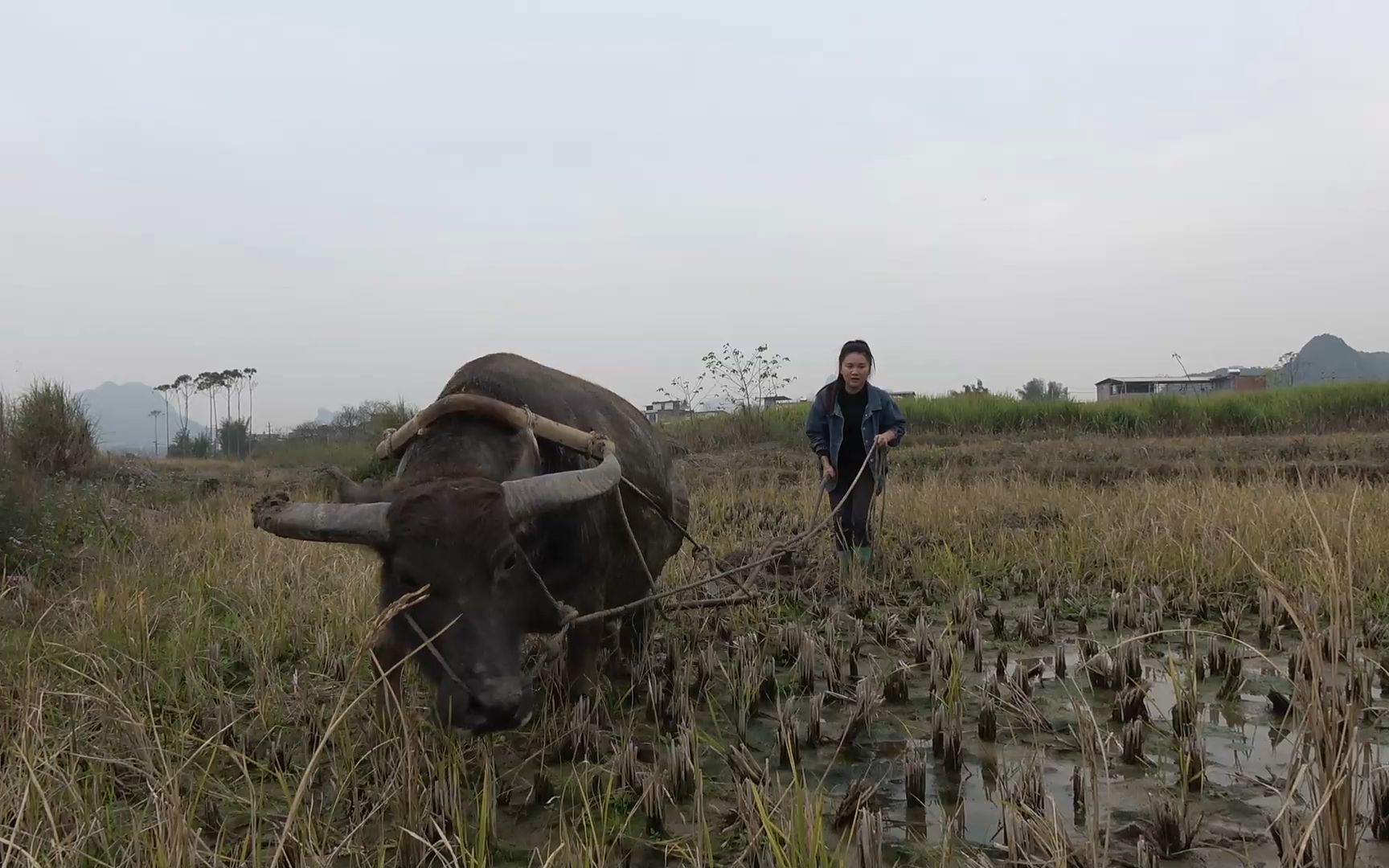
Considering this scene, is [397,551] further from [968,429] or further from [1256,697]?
[968,429]

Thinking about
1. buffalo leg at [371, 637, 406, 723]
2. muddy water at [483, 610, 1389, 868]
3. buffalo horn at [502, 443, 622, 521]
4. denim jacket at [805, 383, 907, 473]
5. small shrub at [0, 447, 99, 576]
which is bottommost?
muddy water at [483, 610, 1389, 868]

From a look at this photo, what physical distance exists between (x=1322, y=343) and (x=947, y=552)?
108263 mm

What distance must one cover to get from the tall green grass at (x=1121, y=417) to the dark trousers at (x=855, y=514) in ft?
29.6

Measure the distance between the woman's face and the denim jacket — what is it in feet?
0.53

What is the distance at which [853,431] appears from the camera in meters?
5.66

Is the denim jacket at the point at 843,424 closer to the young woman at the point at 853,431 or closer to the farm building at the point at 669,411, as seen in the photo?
the young woman at the point at 853,431

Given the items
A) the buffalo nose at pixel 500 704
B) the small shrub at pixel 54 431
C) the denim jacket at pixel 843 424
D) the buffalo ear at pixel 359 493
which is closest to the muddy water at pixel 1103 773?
the buffalo nose at pixel 500 704

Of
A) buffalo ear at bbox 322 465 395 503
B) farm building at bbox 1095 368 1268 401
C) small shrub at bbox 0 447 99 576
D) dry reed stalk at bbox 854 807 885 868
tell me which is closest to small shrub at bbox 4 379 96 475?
small shrub at bbox 0 447 99 576

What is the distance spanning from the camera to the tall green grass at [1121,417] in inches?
586

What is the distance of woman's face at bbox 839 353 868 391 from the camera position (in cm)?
539

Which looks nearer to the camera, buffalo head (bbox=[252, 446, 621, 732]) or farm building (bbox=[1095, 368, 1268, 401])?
buffalo head (bbox=[252, 446, 621, 732])

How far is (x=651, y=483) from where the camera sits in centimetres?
361

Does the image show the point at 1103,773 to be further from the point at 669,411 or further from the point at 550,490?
the point at 669,411

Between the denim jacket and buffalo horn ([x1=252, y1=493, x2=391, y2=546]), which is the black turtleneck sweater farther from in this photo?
buffalo horn ([x1=252, y1=493, x2=391, y2=546])
